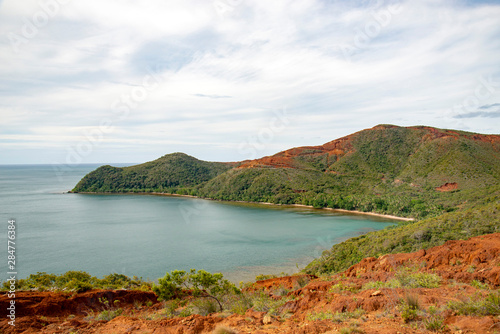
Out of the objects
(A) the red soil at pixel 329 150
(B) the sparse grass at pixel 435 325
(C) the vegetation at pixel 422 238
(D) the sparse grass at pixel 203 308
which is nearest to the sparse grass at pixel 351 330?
(B) the sparse grass at pixel 435 325

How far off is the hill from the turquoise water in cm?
949

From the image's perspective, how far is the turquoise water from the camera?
95.9 ft

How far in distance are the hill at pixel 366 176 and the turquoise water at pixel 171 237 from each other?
9494 millimetres

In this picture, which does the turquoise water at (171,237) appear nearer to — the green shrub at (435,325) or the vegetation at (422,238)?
the vegetation at (422,238)

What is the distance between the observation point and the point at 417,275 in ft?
31.3

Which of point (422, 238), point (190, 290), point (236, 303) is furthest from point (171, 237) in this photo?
point (236, 303)

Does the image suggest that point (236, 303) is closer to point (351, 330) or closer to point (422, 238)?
point (351, 330)

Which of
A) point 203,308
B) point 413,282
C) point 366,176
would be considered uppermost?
point 366,176

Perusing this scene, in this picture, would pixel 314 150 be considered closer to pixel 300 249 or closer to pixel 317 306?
pixel 300 249

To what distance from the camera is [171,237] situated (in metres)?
41.8

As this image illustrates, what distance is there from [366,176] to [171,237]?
2296 inches

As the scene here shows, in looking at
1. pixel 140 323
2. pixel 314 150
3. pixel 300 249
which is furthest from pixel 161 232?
pixel 314 150

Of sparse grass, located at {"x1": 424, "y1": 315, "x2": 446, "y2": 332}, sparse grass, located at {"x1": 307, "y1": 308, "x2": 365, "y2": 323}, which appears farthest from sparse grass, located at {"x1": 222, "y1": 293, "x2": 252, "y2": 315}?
sparse grass, located at {"x1": 424, "y1": 315, "x2": 446, "y2": 332}

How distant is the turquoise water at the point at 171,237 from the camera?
2923 centimetres
